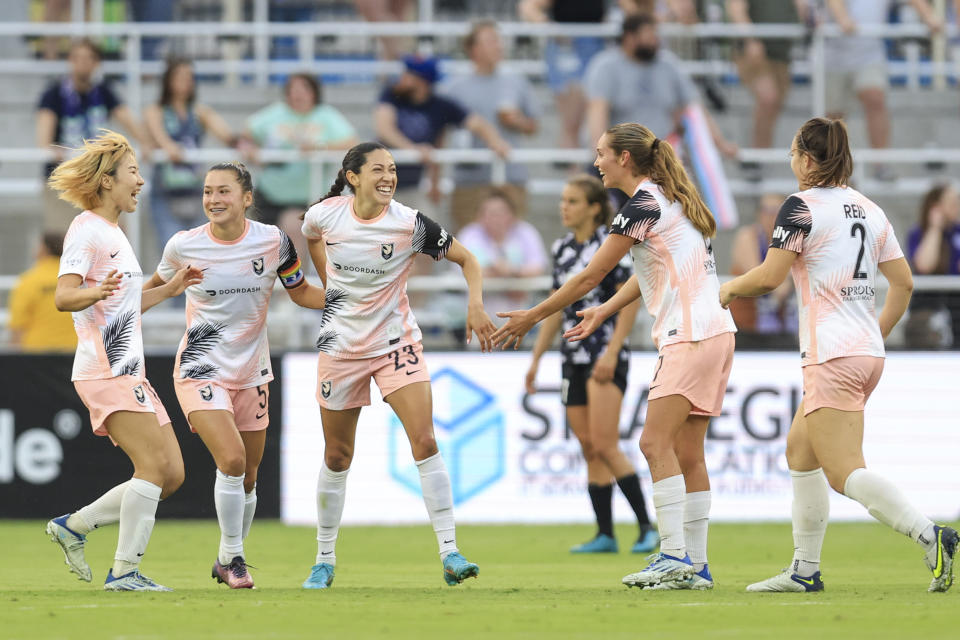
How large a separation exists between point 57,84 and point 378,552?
6.76m

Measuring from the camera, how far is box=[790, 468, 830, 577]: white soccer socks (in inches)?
294

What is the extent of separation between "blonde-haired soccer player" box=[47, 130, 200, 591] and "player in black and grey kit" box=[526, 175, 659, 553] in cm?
350

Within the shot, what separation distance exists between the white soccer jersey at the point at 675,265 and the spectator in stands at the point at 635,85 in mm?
7091

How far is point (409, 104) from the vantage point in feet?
50.0

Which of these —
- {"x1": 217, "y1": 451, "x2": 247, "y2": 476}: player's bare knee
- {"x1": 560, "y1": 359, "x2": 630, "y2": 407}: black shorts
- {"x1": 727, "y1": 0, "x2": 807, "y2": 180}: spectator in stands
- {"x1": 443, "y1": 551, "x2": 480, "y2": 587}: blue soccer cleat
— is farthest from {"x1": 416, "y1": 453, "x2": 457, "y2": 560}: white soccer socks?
{"x1": 727, "y1": 0, "x2": 807, "y2": 180}: spectator in stands

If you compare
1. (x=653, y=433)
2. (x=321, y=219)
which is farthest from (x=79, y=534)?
(x=653, y=433)

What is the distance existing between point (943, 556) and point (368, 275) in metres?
3.26

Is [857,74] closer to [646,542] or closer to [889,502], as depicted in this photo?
[646,542]

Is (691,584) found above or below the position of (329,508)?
below

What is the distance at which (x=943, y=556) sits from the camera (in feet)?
23.5

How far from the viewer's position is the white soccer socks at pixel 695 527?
25.6 ft

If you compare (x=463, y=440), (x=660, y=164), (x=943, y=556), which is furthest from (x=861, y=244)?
(x=463, y=440)

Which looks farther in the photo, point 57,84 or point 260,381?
point 57,84

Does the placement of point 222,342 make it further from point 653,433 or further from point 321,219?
point 653,433
